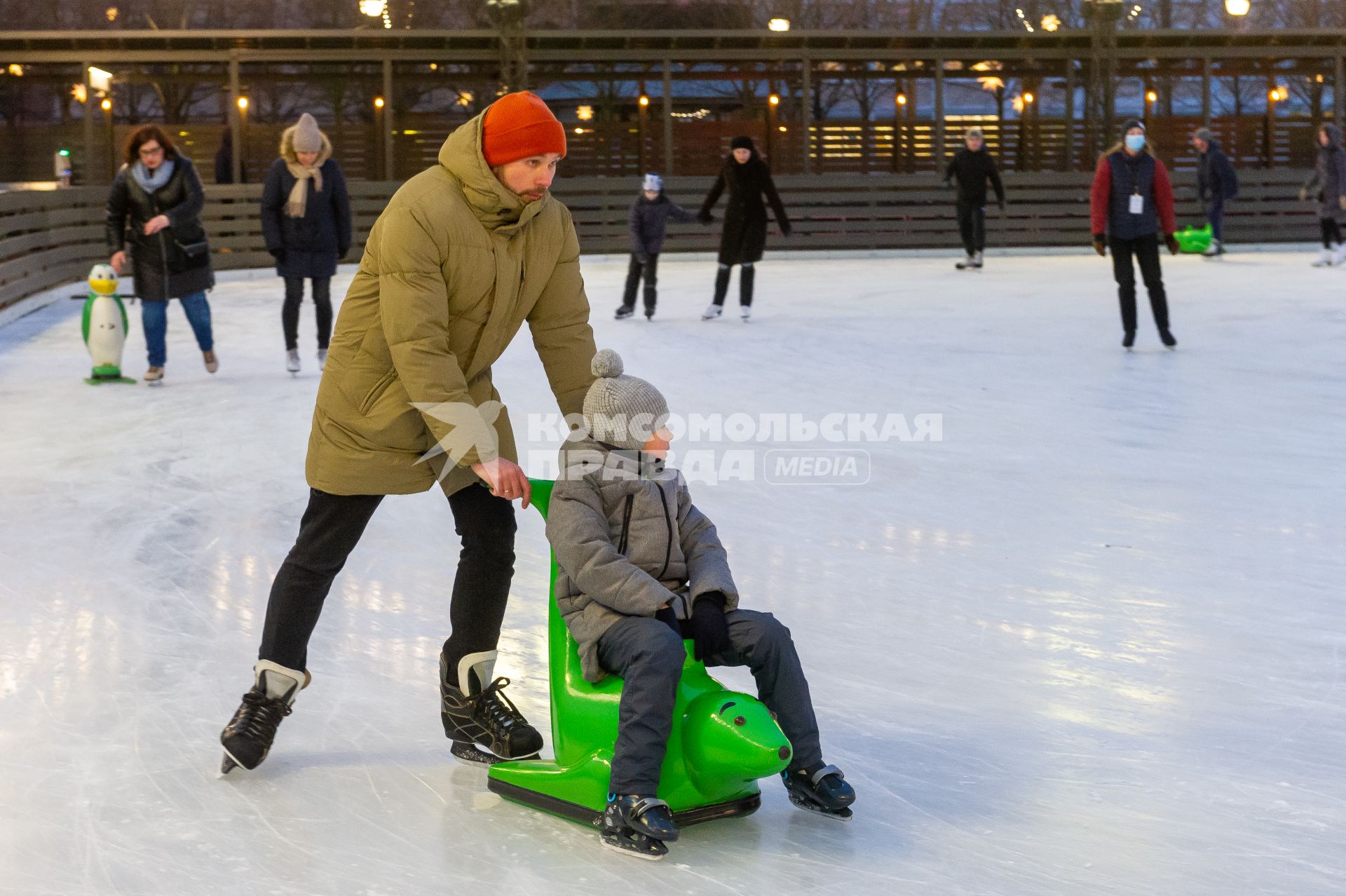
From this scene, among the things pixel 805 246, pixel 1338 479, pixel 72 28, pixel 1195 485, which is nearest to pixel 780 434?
pixel 1195 485

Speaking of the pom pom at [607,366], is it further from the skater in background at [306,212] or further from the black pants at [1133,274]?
the black pants at [1133,274]

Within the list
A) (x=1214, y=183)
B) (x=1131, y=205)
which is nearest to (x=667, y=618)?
(x=1131, y=205)

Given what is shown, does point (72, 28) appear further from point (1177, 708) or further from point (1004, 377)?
point (1177, 708)

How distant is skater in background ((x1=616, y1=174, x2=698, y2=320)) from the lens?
10.8m

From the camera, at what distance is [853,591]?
4.06 meters

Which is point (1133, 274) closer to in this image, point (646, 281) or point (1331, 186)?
point (646, 281)

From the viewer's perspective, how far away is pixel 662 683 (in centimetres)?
242

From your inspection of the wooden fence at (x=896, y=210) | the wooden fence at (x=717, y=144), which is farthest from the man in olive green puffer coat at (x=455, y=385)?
the wooden fence at (x=717, y=144)

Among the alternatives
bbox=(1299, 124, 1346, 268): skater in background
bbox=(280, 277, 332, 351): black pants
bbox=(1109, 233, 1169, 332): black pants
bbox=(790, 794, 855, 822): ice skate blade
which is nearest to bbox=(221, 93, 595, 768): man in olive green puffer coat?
bbox=(790, 794, 855, 822): ice skate blade

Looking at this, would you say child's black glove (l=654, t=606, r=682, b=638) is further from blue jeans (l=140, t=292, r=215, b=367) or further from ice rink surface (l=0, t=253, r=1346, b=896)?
blue jeans (l=140, t=292, r=215, b=367)

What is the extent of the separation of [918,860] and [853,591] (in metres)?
1.67

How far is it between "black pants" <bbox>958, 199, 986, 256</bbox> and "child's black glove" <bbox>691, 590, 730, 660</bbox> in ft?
43.6

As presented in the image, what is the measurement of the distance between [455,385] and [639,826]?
2.66ft

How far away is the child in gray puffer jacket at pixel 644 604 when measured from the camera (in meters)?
2.43
